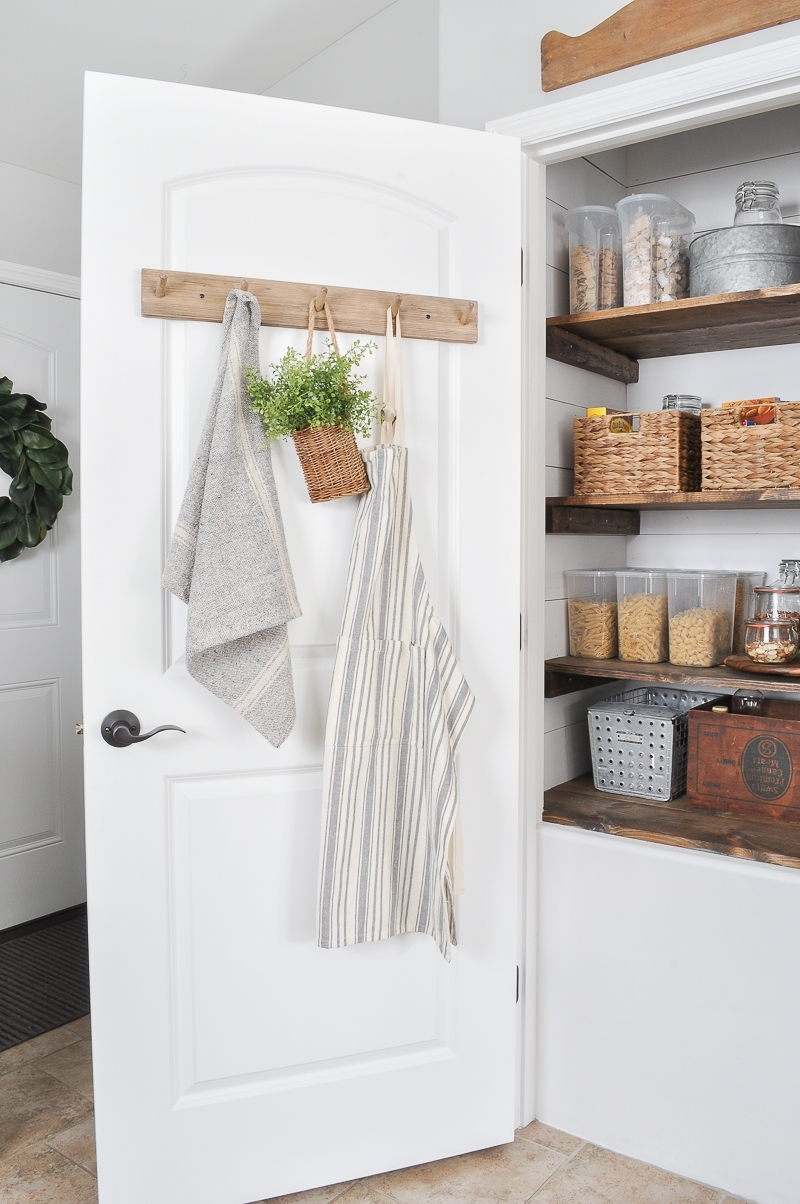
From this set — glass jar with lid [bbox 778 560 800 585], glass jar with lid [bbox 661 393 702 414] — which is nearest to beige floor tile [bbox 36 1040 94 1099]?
glass jar with lid [bbox 778 560 800 585]

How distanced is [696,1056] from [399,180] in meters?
1.77

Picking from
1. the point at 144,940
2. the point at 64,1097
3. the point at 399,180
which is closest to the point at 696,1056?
the point at 144,940

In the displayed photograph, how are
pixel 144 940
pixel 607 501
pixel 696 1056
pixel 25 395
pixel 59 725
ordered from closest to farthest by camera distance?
pixel 144 940 < pixel 696 1056 < pixel 607 501 < pixel 25 395 < pixel 59 725

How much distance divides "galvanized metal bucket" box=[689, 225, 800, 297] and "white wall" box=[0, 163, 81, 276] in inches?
84.8

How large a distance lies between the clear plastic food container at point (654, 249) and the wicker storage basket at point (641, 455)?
0.26 metres

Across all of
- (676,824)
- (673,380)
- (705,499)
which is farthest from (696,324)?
(676,824)

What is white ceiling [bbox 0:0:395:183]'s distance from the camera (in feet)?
7.64

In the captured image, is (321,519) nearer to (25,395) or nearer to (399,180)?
(399,180)

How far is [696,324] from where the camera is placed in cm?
203

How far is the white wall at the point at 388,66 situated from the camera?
92.1 inches

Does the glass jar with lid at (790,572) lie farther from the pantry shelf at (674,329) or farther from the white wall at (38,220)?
the white wall at (38,220)

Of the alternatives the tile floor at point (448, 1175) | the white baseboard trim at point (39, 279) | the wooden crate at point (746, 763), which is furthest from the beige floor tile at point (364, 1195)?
the white baseboard trim at point (39, 279)

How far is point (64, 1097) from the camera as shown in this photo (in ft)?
6.99

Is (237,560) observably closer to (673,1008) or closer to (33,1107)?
(673,1008)
